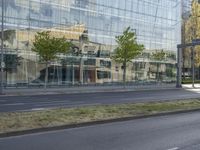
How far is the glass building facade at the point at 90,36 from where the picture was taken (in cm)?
4662

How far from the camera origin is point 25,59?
4716 cm

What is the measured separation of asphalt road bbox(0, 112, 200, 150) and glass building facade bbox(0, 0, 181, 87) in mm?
33415

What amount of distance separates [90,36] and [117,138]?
45.7 meters

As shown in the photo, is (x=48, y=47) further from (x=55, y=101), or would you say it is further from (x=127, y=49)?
(x=55, y=101)

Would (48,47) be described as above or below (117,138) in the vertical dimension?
above

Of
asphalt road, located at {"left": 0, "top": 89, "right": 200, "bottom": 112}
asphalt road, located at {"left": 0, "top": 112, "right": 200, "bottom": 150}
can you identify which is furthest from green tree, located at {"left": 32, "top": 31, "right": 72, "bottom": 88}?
asphalt road, located at {"left": 0, "top": 112, "right": 200, "bottom": 150}

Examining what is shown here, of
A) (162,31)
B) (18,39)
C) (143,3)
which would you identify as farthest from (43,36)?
(162,31)

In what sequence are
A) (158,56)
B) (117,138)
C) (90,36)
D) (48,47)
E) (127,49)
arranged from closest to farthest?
1. (117,138)
2. (48,47)
3. (127,49)
4. (90,36)
5. (158,56)

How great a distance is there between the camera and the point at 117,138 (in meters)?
11.2

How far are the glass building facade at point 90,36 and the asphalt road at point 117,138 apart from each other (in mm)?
33415

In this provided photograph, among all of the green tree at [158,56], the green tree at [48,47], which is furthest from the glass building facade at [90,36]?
the green tree at [48,47]

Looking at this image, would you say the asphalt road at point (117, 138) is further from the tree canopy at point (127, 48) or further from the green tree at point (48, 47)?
the tree canopy at point (127, 48)

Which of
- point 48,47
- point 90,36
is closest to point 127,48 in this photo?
point 90,36

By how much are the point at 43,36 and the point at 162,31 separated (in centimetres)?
3201
